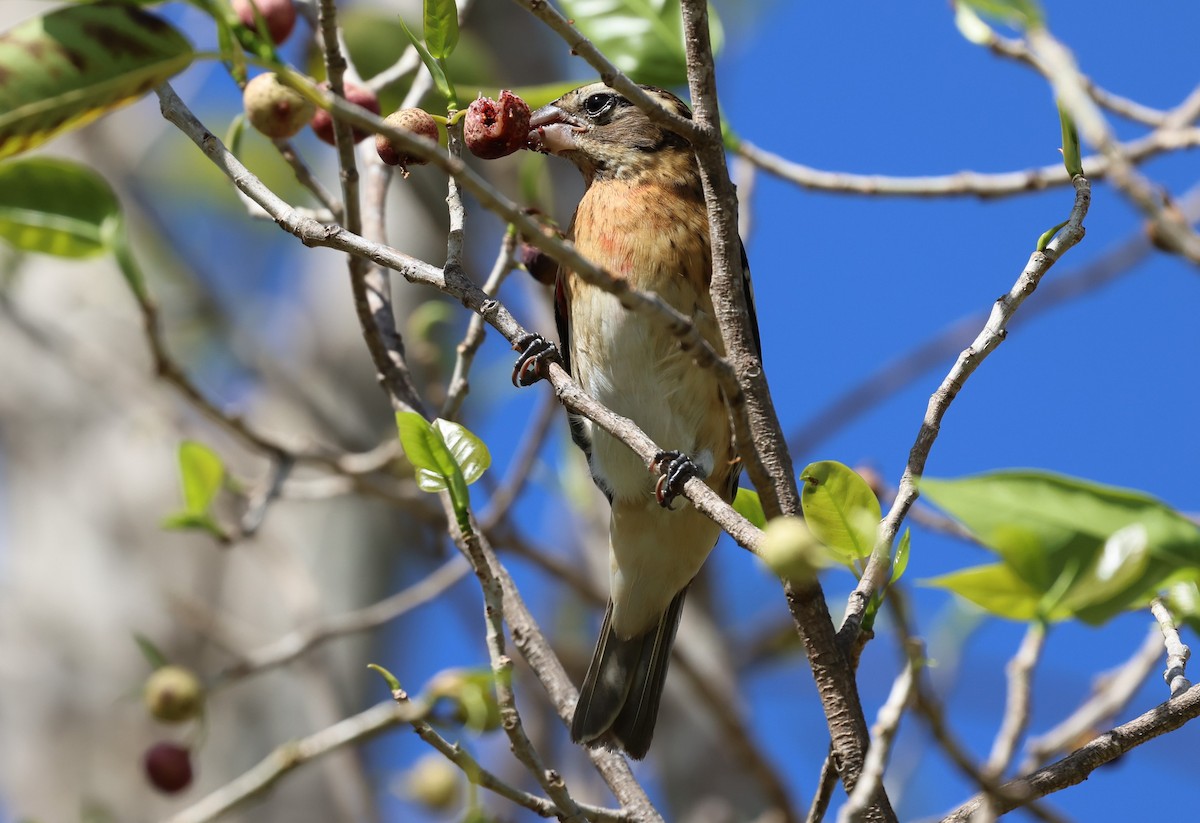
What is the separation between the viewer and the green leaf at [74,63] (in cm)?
157

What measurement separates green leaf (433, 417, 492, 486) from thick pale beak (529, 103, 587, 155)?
6.08 feet

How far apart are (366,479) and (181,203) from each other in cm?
432

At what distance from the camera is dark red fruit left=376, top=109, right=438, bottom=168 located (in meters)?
1.98

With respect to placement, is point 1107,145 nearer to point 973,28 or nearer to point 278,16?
point 973,28

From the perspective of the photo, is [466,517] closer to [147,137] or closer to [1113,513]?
[1113,513]

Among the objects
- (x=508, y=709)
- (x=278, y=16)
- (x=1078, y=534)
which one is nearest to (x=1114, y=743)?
(x=1078, y=534)

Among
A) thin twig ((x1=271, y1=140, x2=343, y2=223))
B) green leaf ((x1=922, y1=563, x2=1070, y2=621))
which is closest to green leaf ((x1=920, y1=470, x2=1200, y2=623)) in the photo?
green leaf ((x1=922, y1=563, x2=1070, y2=621))

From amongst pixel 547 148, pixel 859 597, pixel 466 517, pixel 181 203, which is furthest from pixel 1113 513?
pixel 181 203

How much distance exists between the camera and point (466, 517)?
2.12 meters

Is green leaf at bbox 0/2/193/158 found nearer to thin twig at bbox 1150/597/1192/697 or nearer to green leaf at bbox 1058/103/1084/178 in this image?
green leaf at bbox 1058/103/1084/178

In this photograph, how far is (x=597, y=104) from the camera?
3.94m

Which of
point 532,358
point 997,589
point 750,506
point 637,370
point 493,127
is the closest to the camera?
point 997,589

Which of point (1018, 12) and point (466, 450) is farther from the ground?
point (1018, 12)

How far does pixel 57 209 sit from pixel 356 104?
668 millimetres
